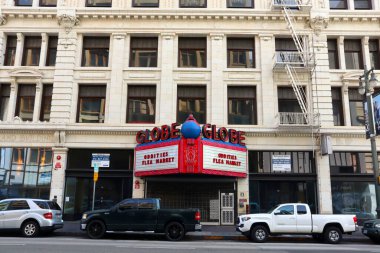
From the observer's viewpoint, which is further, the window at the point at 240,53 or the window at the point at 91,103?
the window at the point at 240,53

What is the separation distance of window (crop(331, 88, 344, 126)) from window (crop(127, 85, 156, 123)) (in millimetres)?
12554

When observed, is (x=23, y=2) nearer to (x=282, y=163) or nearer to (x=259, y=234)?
(x=282, y=163)

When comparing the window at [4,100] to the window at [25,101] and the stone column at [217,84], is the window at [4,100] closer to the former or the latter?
the window at [25,101]

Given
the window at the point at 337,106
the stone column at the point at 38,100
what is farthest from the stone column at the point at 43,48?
the window at the point at 337,106

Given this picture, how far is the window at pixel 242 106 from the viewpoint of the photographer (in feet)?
78.2

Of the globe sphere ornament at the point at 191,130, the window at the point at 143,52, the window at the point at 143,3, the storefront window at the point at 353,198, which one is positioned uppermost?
the window at the point at 143,3

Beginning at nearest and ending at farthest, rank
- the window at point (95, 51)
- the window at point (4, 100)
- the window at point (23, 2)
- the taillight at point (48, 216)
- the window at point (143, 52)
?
the taillight at point (48, 216)
the window at point (4, 100)
the window at point (143, 52)
the window at point (95, 51)
the window at point (23, 2)

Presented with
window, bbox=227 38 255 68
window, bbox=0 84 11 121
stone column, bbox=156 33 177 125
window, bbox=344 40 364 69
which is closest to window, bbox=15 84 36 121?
window, bbox=0 84 11 121

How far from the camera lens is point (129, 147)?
23.2 m

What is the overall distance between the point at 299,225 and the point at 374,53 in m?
Answer: 15.5

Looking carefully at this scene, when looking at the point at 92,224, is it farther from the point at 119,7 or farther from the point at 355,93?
the point at 355,93

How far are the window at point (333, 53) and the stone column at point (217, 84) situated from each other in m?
7.68

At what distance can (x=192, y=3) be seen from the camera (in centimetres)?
2548

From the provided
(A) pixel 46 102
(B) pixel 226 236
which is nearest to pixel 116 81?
(A) pixel 46 102
